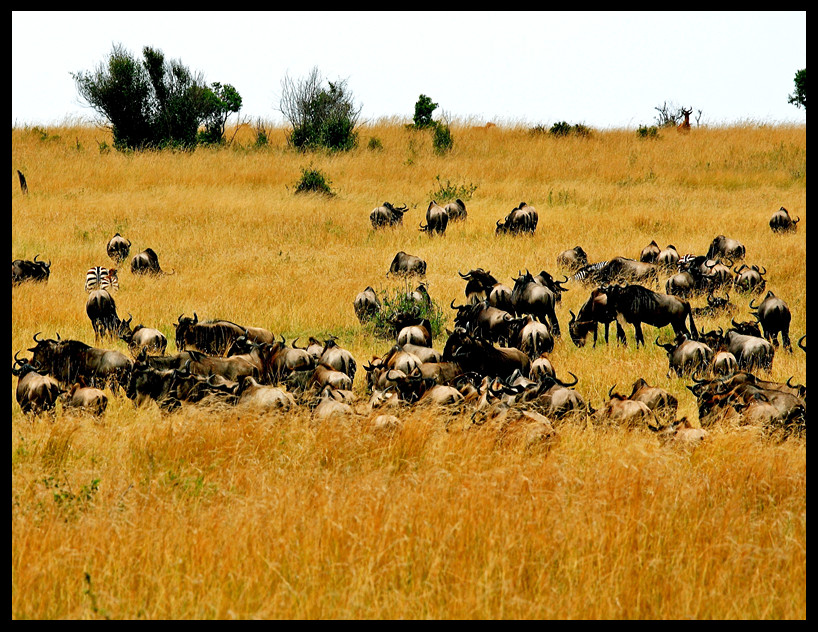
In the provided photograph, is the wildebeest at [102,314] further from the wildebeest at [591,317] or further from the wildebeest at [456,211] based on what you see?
the wildebeest at [456,211]

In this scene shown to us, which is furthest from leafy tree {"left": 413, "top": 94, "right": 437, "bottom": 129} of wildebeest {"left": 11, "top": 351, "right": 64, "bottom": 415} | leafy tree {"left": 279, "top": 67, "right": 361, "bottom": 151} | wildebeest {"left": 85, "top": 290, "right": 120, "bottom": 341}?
wildebeest {"left": 11, "top": 351, "right": 64, "bottom": 415}

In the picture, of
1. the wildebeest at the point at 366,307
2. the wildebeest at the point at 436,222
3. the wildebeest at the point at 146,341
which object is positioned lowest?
the wildebeest at the point at 146,341

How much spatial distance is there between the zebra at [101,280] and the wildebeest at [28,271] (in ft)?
5.24

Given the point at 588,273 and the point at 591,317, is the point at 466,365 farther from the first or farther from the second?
the point at 588,273

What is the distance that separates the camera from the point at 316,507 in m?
5.40

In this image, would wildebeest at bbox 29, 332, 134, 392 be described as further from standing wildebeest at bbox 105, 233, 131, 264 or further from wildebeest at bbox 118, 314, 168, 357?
standing wildebeest at bbox 105, 233, 131, 264

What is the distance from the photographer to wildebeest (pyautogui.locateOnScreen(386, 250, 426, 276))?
17.0 meters

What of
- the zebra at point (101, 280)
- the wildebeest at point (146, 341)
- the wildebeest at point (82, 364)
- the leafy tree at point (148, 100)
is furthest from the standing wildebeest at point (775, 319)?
the leafy tree at point (148, 100)

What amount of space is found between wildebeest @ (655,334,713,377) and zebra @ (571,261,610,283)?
608 centimetres

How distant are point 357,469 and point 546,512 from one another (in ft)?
5.97

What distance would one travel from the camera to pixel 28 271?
16.8 m

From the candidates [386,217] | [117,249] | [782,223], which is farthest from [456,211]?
[117,249]

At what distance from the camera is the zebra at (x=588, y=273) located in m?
16.7

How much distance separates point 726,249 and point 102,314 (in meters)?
14.3
